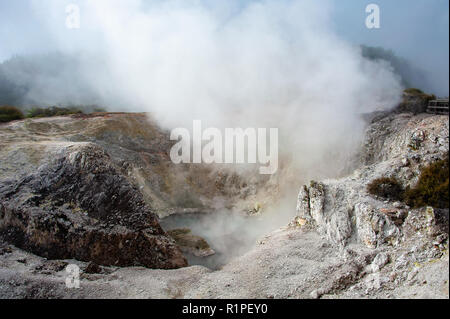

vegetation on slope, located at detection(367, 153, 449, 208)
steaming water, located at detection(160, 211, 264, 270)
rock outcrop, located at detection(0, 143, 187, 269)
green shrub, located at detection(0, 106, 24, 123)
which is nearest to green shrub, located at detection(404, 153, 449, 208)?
vegetation on slope, located at detection(367, 153, 449, 208)

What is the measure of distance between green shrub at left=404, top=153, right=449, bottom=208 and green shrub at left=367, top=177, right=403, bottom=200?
664mm

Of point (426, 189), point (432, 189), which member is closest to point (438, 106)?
point (426, 189)

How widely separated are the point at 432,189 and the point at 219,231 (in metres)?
21.0

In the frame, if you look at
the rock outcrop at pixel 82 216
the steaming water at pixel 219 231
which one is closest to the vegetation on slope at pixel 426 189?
the steaming water at pixel 219 231

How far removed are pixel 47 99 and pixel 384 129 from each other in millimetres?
77809

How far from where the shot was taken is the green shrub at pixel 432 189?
15977mm

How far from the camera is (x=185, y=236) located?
95.4 feet

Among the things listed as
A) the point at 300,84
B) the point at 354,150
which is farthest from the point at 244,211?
the point at 300,84

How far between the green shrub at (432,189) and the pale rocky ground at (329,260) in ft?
2.16

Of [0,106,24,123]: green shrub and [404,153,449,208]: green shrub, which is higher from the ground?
[0,106,24,123]: green shrub

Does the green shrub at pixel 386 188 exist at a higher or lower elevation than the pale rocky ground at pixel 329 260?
higher

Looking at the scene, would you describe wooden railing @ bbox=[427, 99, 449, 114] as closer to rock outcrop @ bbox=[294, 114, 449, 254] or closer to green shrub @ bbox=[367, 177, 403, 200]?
rock outcrop @ bbox=[294, 114, 449, 254]

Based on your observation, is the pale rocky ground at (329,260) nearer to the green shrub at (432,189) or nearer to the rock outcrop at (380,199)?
the rock outcrop at (380,199)

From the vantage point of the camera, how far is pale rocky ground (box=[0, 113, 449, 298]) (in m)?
15.0
